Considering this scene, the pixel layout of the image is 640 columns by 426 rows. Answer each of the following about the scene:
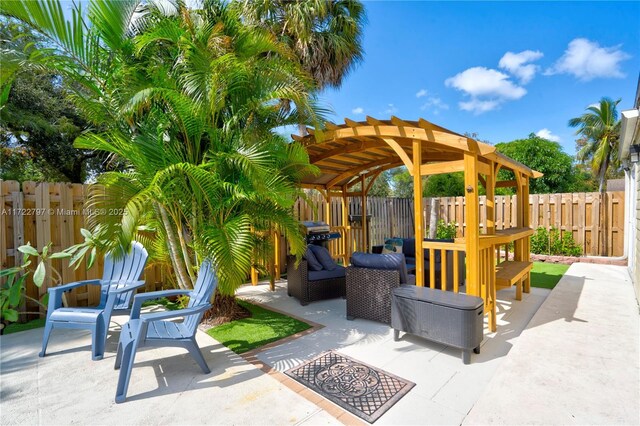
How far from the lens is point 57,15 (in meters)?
3.12

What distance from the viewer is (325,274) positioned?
5.09 meters

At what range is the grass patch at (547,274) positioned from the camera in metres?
6.05

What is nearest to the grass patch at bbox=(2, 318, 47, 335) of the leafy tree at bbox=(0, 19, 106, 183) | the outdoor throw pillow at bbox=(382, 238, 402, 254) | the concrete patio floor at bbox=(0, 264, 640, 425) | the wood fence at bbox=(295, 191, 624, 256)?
the concrete patio floor at bbox=(0, 264, 640, 425)

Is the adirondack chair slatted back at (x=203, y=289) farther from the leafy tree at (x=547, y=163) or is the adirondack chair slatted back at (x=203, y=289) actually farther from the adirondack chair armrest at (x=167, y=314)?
the leafy tree at (x=547, y=163)

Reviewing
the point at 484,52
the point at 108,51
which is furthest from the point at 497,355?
the point at 484,52

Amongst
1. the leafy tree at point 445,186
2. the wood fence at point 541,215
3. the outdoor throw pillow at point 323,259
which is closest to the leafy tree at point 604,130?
the leafy tree at point 445,186

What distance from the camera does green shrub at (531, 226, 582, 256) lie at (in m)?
8.77

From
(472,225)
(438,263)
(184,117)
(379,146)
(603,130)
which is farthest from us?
(603,130)

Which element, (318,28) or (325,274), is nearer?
(325,274)

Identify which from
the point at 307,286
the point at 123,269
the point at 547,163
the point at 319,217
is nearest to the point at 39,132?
the point at 123,269

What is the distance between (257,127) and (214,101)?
0.70m

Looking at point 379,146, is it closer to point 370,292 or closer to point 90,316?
point 370,292

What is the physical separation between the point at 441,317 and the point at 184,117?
3.62 meters

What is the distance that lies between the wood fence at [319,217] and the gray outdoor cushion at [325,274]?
100 centimetres
